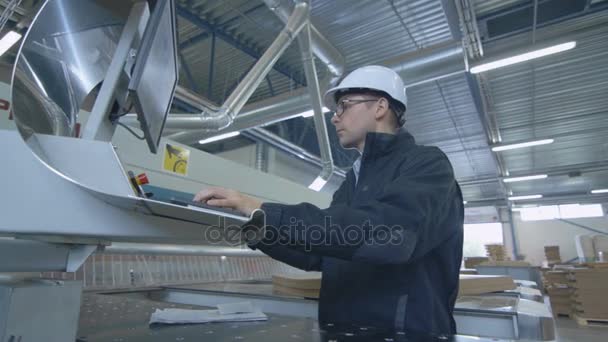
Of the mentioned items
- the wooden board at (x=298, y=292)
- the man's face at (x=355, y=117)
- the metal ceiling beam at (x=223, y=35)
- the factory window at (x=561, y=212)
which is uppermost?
the metal ceiling beam at (x=223, y=35)

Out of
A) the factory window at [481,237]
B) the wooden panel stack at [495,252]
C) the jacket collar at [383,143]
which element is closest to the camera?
the jacket collar at [383,143]

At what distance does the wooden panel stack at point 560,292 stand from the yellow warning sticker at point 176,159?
245 inches

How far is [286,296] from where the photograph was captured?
134cm

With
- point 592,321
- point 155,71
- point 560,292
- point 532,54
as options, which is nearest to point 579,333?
point 592,321

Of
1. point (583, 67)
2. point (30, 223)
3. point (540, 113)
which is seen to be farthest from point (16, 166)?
point (540, 113)

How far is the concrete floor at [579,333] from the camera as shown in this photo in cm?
408

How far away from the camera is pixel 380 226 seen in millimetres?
666

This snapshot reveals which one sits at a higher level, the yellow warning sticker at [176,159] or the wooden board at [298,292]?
the yellow warning sticker at [176,159]

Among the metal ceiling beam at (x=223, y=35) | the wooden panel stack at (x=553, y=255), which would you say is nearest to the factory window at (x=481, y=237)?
the wooden panel stack at (x=553, y=255)

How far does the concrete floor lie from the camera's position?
13.4ft

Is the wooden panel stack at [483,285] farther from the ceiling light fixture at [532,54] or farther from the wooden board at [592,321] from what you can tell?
the wooden board at [592,321]

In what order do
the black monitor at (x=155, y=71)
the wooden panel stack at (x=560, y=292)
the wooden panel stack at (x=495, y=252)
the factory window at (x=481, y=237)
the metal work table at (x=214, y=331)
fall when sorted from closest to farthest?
the black monitor at (x=155, y=71) < the metal work table at (x=214, y=331) < the wooden panel stack at (x=560, y=292) < the wooden panel stack at (x=495, y=252) < the factory window at (x=481, y=237)

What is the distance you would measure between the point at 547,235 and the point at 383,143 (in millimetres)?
12020

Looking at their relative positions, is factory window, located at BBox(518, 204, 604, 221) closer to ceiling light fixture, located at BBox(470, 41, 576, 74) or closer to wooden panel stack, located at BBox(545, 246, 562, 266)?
wooden panel stack, located at BBox(545, 246, 562, 266)
